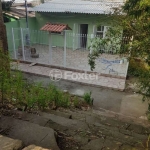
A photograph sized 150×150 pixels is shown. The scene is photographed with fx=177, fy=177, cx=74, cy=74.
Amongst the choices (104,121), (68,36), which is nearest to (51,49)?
(68,36)

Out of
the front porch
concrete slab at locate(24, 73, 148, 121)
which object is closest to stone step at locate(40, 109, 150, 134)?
concrete slab at locate(24, 73, 148, 121)

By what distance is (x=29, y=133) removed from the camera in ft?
7.55

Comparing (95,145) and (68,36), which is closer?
(95,145)

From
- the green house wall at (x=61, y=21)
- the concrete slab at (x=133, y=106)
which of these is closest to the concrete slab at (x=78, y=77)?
the concrete slab at (x=133, y=106)

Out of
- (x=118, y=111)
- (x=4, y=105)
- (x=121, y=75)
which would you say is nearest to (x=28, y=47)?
(x=121, y=75)

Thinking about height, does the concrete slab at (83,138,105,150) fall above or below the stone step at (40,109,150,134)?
above

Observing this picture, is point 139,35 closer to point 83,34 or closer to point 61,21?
point 83,34

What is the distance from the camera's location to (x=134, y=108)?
21.1 feet

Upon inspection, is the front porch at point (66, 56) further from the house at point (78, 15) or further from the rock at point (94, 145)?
the rock at point (94, 145)

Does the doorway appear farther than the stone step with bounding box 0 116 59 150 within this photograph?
Yes

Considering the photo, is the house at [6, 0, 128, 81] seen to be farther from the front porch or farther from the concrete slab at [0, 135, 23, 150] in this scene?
the concrete slab at [0, 135, 23, 150]

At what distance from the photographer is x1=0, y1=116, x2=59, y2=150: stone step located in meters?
2.09

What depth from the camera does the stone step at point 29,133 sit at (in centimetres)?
209

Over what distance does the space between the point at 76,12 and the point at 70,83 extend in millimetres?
6276
